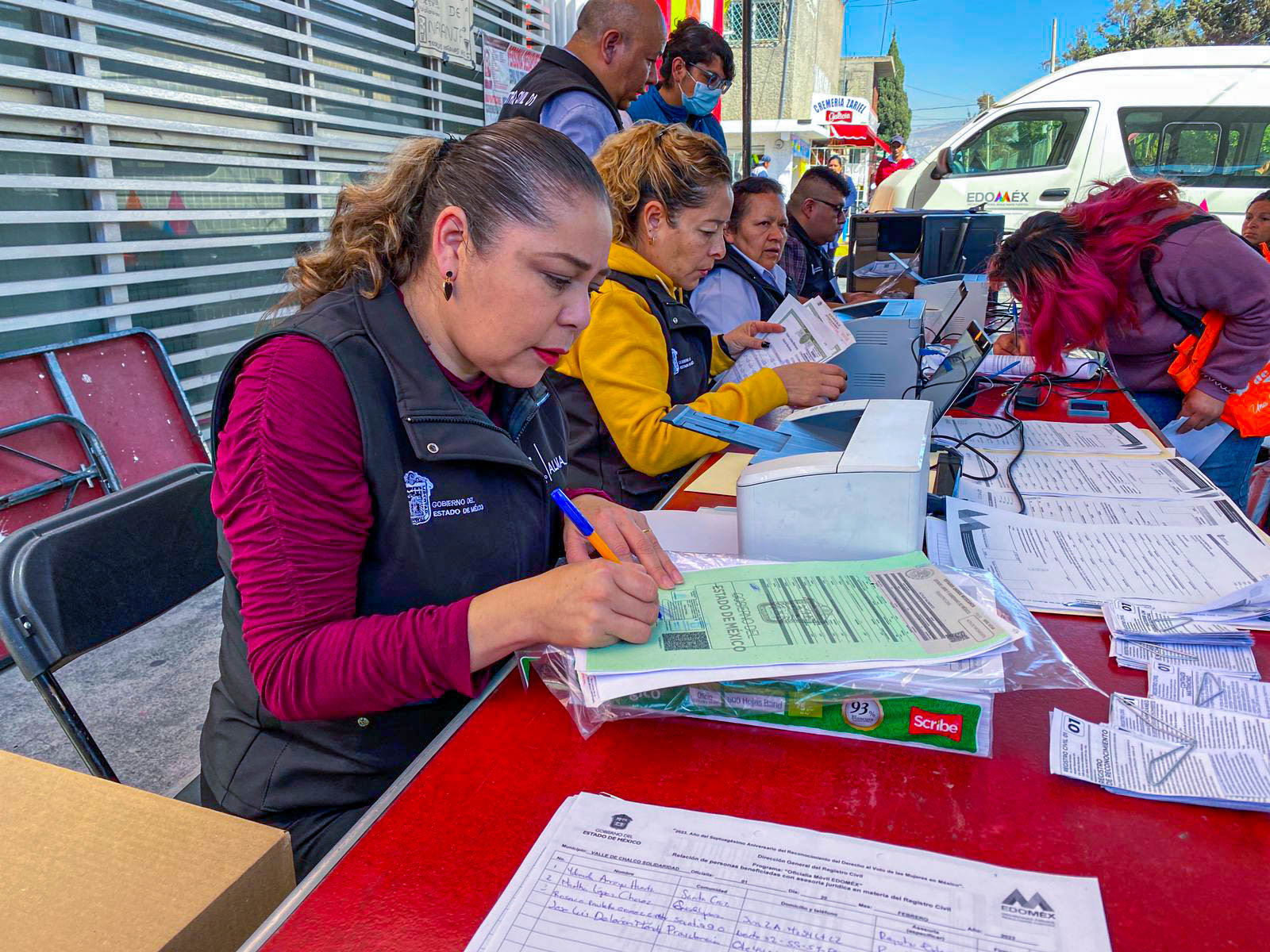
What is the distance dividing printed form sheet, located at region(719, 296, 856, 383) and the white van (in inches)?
223

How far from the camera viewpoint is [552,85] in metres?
2.81

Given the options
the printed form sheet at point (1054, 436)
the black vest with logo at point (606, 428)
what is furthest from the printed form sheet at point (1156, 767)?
the black vest with logo at point (606, 428)

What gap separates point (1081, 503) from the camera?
4.62 feet

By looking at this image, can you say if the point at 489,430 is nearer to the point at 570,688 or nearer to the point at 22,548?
the point at 570,688

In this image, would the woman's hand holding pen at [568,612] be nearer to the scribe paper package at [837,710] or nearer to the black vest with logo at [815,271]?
the scribe paper package at [837,710]

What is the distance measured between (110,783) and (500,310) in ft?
2.00

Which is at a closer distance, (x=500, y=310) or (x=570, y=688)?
(x=570, y=688)

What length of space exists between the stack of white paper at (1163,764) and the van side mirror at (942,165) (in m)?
7.50

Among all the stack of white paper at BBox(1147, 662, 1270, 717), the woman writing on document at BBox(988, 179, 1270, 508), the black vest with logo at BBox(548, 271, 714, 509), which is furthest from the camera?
the woman writing on document at BBox(988, 179, 1270, 508)

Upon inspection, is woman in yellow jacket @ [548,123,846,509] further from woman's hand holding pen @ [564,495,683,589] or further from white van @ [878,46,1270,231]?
white van @ [878,46,1270,231]

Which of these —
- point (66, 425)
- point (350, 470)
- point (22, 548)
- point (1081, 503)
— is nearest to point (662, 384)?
point (1081, 503)

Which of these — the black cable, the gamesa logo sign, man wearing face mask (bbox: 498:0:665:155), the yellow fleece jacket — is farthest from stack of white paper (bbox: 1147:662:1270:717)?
man wearing face mask (bbox: 498:0:665:155)

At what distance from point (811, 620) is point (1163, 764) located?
33cm

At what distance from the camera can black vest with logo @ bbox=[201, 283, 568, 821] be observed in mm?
975
